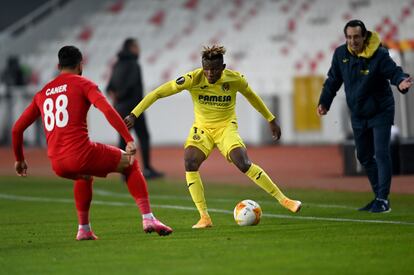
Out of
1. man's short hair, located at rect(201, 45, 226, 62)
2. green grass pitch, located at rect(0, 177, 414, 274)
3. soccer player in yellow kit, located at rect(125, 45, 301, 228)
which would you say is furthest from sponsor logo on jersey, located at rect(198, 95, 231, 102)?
green grass pitch, located at rect(0, 177, 414, 274)

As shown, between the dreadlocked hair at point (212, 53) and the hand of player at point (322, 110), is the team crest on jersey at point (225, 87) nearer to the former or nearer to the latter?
the dreadlocked hair at point (212, 53)

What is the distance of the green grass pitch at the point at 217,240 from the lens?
713 centimetres


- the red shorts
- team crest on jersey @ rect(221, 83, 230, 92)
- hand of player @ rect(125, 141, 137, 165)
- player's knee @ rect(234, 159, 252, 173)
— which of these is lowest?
player's knee @ rect(234, 159, 252, 173)

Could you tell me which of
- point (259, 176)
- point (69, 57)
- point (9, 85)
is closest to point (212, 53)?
point (259, 176)

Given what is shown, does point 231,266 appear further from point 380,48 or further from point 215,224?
point 380,48

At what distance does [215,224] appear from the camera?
10.3m

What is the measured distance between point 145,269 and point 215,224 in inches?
130

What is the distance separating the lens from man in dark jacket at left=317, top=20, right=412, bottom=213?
36.3 feet

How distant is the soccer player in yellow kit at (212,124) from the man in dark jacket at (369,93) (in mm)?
1246

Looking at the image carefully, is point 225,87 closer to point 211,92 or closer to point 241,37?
point 211,92

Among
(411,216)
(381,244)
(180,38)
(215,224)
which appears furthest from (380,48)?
(180,38)

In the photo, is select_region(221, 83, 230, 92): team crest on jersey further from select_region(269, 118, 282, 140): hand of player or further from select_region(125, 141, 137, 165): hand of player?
select_region(125, 141, 137, 165): hand of player

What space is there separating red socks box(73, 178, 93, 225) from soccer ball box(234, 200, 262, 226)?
5.33ft

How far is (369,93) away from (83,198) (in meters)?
3.75
